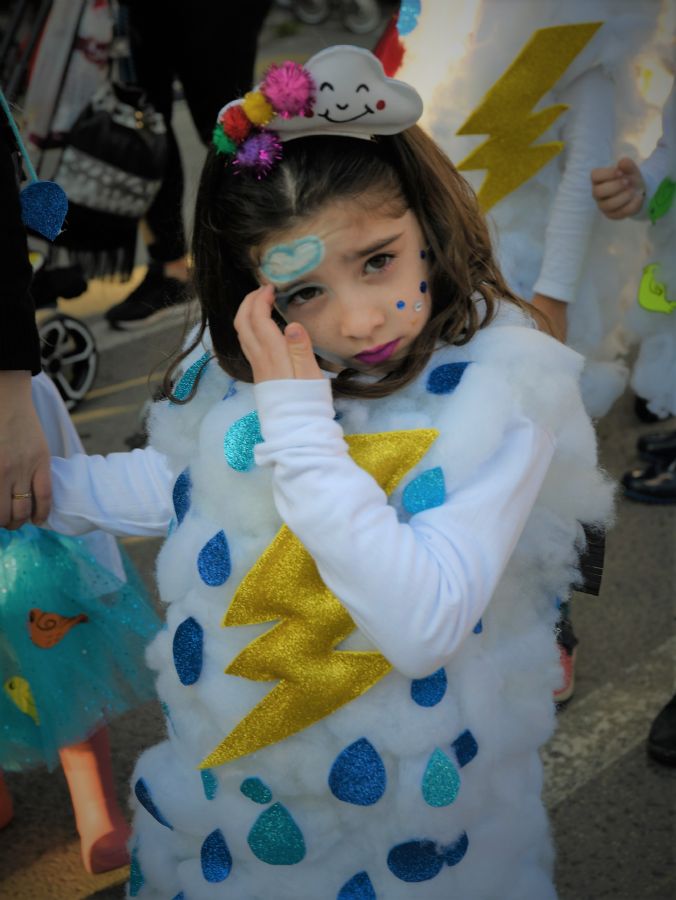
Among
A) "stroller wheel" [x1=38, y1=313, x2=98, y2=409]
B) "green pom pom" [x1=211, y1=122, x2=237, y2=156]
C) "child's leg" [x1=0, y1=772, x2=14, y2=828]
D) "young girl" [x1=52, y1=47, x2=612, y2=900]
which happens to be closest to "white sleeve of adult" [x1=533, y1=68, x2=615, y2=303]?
"young girl" [x1=52, y1=47, x2=612, y2=900]

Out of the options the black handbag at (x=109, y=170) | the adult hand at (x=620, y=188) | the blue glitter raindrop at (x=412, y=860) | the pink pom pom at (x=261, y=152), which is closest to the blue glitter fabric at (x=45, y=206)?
the pink pom pom at (x=261, y=152)

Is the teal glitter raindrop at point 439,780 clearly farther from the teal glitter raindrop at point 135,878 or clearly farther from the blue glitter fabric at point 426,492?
the teal glitter raindrop at point 135,878

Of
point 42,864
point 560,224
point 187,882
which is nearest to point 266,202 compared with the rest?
point 187,882

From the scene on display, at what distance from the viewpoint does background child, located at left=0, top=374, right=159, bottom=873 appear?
6.68ft

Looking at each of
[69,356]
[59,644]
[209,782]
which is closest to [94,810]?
[59,644]

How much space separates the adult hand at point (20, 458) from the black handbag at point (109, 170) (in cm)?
210

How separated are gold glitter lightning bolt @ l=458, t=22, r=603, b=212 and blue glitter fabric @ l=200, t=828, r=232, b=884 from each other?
1.72 meters

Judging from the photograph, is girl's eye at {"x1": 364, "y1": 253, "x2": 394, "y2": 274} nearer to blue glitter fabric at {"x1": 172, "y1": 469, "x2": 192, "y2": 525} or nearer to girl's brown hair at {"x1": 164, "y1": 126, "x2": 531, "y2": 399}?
girl's brown hair at {"x1": 164, "y1": 126, "x2": 531, "y2": 399}

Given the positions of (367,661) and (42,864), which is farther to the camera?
(42,864)

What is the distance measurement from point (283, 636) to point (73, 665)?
81 centimetres

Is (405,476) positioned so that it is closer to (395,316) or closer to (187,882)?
(395,316)

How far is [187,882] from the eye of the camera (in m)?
1.58

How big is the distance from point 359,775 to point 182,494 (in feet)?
1.57

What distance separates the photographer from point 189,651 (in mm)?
1520
